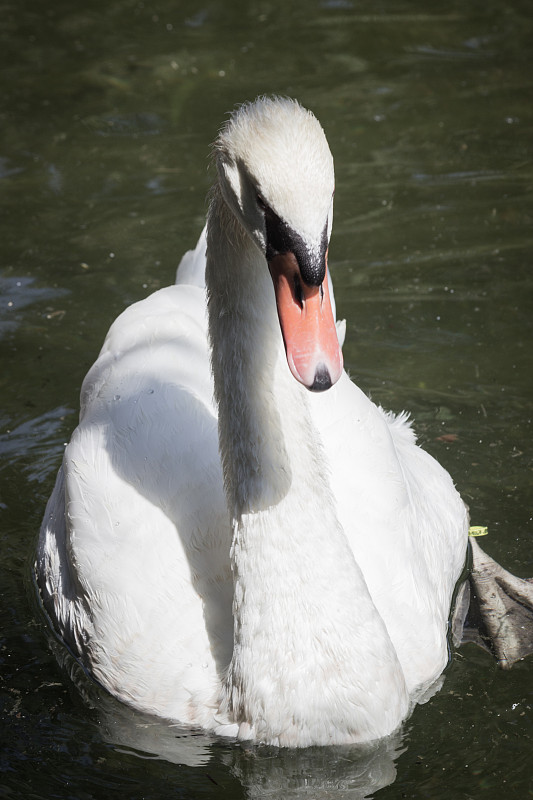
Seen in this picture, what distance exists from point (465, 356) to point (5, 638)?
325 centimetres

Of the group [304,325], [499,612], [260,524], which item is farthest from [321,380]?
[499,612]

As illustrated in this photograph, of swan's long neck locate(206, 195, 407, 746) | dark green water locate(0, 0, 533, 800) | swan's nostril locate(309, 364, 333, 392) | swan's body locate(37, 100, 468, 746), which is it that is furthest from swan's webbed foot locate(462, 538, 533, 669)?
swan's nostril locate(309, 364, 333, 392)

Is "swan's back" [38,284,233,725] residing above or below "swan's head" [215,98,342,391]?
below

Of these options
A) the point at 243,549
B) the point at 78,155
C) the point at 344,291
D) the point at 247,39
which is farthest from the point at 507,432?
the point at 247,39

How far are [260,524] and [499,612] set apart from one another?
1480 mm

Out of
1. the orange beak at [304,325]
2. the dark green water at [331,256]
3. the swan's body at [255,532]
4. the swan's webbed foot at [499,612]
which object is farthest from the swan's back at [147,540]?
the orange beak at [304,325]

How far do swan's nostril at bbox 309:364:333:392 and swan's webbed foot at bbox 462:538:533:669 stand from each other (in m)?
1.92

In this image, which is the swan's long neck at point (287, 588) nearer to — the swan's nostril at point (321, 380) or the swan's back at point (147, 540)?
the swan's back at point (147, 540)

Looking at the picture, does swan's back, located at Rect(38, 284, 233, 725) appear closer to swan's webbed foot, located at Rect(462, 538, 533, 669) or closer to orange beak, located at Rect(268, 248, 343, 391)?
swan's webbed foot, located at Rect(462, 538, 533, 669)

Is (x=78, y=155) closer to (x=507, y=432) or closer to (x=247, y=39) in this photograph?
(x=247, y=39)

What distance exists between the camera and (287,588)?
3.68 m

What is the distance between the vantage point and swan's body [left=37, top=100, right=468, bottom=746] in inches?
131

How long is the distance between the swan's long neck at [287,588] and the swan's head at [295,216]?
555mm

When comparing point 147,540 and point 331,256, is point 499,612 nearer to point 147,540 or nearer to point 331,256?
point 147,540
